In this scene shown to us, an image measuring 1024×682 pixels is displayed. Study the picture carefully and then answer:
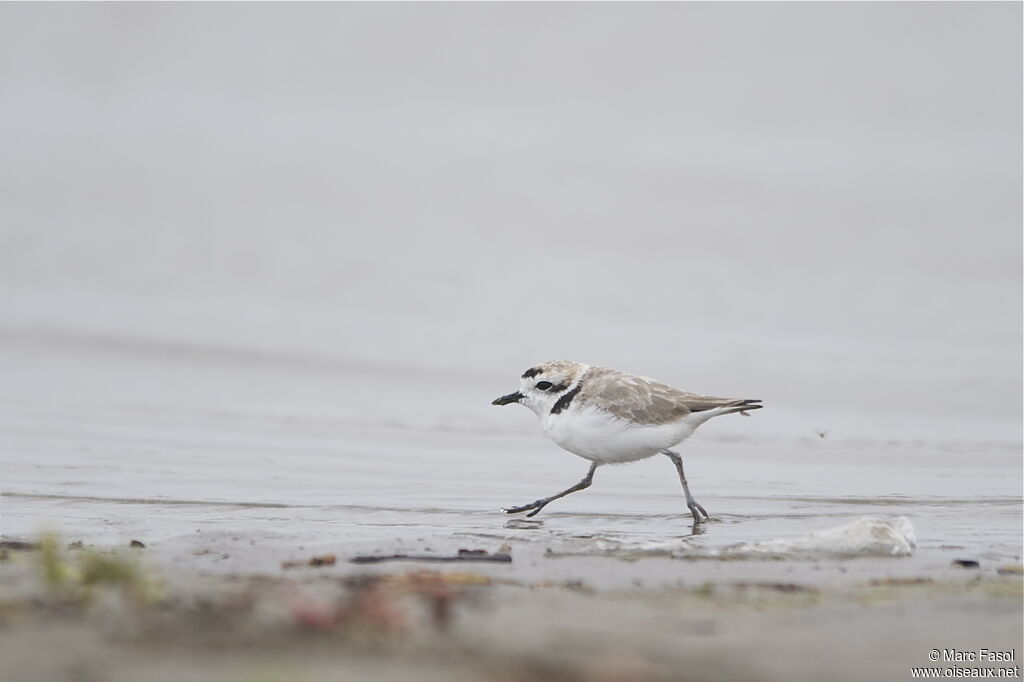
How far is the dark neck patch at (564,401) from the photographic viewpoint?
27.8 feet

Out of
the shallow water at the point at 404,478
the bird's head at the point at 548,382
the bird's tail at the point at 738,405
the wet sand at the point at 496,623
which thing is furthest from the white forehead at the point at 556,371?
the wet sand at the point at 496,623

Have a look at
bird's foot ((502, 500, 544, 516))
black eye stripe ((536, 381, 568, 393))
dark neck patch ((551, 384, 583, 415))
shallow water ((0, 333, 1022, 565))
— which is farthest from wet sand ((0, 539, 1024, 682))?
black eye stripe ((536, 381, 568, 393))

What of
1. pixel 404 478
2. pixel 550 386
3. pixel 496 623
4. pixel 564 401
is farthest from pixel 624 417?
pixel 496 623

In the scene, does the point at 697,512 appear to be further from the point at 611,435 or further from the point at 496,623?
the point at 496,623

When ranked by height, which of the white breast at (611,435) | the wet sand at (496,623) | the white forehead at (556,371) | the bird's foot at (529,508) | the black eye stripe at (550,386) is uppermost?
the white forehead at (556,371)

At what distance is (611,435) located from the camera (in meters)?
8.20

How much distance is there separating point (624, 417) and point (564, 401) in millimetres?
481

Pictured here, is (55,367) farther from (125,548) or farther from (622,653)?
(622,653)

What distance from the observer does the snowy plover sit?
820cm

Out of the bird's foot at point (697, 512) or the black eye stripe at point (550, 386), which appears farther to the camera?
the black eye stripe at point (550, 386)

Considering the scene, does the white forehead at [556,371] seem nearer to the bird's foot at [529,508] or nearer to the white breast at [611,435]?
the white breast at [611,435]

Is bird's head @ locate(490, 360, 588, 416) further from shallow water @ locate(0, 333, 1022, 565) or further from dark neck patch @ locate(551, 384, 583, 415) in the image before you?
shallow water @ locate(0, 333, 1022, 565)

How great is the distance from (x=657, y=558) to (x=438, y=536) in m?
1.32

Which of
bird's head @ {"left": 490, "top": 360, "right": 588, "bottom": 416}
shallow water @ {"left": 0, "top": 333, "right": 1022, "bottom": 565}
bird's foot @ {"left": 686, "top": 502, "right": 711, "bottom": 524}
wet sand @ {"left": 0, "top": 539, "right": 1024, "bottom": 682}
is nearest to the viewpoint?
wet sand @ {"left": 0, "top": 539, "right": 1024, "bottom": 682}
